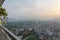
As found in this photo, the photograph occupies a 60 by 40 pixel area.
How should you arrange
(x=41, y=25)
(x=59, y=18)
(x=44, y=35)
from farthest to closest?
(x=41, y=25) → (x=59, y=18) → (x=44, y=35)

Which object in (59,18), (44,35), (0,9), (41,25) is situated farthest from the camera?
(41,25)

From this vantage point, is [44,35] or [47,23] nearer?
[44,35]

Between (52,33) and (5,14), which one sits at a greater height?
(5,14)

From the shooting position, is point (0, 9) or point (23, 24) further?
Result: point (23, 24)

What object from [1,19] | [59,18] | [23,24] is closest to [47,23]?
[59,18]

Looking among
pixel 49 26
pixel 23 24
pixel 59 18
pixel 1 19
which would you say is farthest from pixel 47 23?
pixel 1 19

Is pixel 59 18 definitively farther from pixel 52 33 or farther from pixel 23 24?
pixel 23 24

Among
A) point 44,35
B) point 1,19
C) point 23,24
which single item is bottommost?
point 44,35

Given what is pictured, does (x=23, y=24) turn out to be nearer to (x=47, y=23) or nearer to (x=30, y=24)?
(x=30, y=24)

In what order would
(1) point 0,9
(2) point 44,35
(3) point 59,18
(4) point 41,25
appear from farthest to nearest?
1. (4) point 41,25
2. (3) point 59,18
3. (2) point 44,35
4. (1) point 0,9
